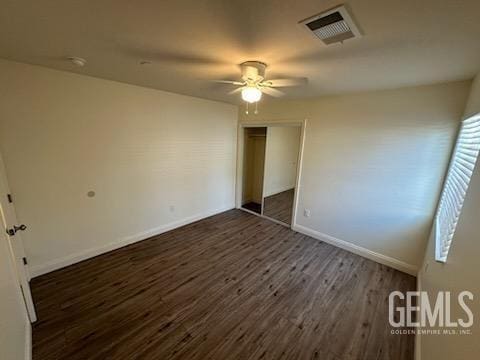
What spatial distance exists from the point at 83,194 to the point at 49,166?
493 millimetres

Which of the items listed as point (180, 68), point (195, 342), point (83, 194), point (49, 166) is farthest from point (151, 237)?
point (180, 68)

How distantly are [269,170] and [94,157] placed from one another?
386 centimetres

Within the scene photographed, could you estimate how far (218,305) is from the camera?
85.6 inches

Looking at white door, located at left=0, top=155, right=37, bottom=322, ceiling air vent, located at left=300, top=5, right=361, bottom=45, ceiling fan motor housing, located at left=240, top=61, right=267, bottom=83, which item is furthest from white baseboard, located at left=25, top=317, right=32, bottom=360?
ceiling air vent, located at left=300, top=5, right=361, bottom=45

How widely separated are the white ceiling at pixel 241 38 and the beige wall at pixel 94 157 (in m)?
0.41

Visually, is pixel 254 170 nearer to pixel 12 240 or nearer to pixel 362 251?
pixel 362 251

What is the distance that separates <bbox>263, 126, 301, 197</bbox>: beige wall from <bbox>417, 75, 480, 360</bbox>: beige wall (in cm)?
415

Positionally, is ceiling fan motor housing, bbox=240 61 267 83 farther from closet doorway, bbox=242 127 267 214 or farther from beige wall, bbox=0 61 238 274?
closet doorway, bbox=242 127 267 214

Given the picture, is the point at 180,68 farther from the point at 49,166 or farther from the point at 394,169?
the point at 394,169

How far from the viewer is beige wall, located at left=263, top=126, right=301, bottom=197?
566cm

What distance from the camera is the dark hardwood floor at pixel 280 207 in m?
4.58

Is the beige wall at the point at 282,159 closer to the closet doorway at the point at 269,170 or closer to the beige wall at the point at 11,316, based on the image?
the closet doorway at the point at 269,170

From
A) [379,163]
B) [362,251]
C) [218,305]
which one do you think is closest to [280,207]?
[362,251]

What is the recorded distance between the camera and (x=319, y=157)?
3.43 metres
